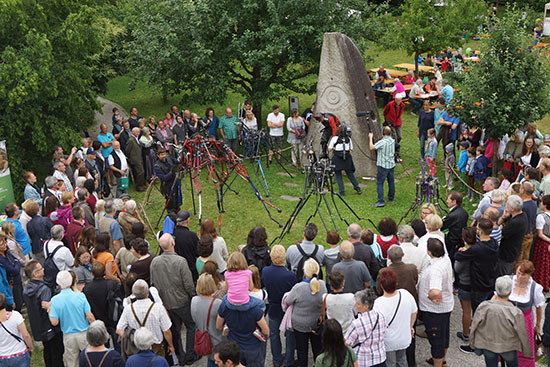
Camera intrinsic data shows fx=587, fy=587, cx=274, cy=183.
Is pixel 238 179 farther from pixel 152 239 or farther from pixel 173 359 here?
pixel 173 359

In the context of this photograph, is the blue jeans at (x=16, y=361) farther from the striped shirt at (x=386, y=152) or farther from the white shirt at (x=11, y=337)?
the striped shirt at (x=386, y=152)

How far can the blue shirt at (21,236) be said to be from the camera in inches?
376

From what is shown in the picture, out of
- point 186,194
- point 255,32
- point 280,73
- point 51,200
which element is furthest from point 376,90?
point 51,200

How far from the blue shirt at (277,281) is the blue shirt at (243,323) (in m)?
0.62

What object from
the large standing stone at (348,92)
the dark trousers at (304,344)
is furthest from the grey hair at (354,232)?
the large standing stone at (348,92)

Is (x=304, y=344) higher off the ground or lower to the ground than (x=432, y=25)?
lower

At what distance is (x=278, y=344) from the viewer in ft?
25.7

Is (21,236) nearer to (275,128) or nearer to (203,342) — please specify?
(203,342)

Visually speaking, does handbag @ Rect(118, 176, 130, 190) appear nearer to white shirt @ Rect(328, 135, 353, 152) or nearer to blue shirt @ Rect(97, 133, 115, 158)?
blue shirt @ Rect(97, 133, 115, 158)

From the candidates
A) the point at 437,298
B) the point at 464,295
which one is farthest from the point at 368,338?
the point at 464,295

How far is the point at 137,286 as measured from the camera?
6.80m

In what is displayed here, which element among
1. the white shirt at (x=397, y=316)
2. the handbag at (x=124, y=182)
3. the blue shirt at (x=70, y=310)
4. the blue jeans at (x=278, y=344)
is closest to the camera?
the white shirt at (x=397, y=316)

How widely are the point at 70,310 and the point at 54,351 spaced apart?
1.08 metres

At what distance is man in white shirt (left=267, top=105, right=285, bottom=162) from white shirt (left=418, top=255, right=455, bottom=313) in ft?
30.1
